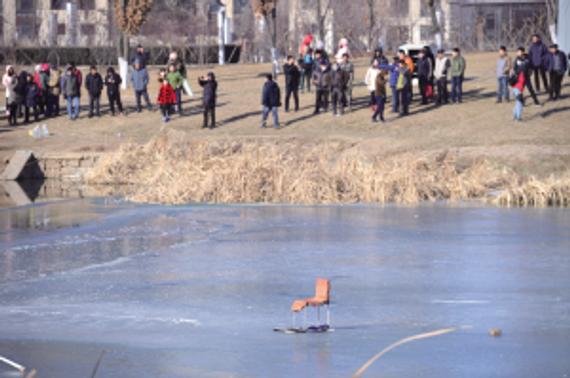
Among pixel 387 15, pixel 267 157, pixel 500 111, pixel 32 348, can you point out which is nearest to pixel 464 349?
pixel 32 348

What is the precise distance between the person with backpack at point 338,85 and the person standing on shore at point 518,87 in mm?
4311

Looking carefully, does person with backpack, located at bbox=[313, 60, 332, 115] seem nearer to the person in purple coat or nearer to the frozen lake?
the person in purple coat

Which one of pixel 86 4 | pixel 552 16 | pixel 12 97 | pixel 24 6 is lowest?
pixel 12 97

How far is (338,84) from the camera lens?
30.9 metres

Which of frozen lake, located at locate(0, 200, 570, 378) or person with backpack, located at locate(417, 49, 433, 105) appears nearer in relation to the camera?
frozen lake, located at locate(0, 200, 570, 378)

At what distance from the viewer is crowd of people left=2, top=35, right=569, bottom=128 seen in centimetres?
3020

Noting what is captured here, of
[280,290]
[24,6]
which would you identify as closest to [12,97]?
[280,290]

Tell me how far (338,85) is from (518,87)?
467cm

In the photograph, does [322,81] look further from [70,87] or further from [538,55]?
[70,87]

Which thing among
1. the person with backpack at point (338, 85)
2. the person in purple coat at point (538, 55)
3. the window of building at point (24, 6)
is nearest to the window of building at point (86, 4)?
the window of building at point (24, 6)

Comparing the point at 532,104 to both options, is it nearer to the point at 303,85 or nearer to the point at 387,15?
the point at 303,85

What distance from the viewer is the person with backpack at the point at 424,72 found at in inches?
1227

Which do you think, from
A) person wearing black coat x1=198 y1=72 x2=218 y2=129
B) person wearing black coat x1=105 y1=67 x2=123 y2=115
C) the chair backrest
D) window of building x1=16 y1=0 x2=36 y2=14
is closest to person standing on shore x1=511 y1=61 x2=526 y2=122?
person wearing black coat x1=198 y1=72 x2=218 y2=129

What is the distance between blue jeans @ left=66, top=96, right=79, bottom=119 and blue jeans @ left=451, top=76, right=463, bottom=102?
32.2 feet
